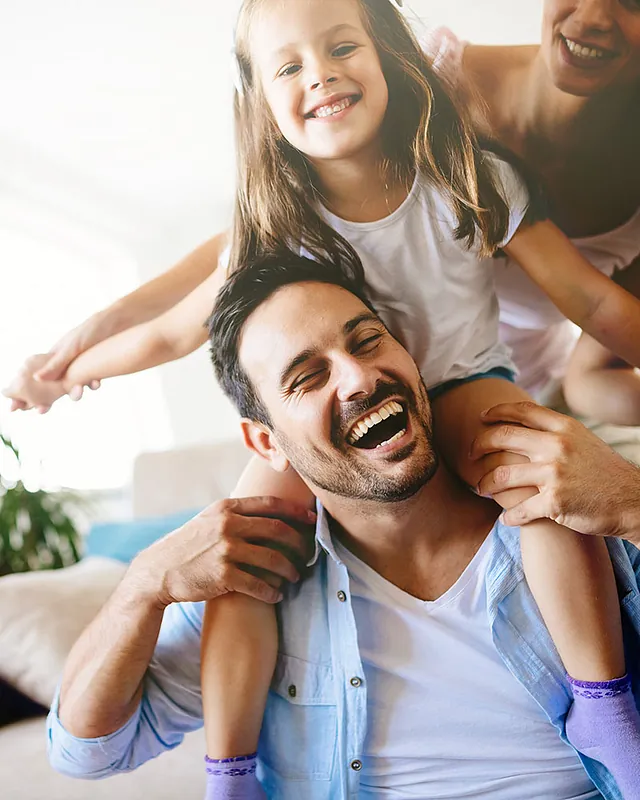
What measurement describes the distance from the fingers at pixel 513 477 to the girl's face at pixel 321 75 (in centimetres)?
45

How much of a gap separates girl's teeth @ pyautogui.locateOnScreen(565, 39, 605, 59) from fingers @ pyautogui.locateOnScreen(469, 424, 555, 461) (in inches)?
19.3

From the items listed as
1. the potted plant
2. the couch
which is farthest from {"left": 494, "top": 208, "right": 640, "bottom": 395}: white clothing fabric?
the potted plant

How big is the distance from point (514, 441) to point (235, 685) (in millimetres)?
489

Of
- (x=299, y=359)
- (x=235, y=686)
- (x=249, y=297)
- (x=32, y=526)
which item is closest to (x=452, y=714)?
(x=235, y=686)

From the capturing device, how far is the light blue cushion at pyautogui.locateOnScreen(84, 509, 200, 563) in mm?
1335

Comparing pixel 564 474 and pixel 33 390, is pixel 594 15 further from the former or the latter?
pixel 33 390

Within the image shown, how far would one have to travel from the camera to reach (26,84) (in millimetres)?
1222

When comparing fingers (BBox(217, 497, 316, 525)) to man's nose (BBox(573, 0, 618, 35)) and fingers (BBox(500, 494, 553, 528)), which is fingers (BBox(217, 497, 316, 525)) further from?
man's nose (BBox(573, 0, 618, 35))

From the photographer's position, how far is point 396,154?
1.03 m

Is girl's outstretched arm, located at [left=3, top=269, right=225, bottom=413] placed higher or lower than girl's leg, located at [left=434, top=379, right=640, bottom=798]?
higher

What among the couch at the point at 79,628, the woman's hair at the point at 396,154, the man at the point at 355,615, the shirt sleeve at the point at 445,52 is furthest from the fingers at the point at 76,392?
the shirt sleeve at the point at 445,52

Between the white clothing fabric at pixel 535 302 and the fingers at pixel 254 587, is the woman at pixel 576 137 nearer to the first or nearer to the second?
the white clothing fabric at pixel 535 302

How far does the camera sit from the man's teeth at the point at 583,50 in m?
1.03

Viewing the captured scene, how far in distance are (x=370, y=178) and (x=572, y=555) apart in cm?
54
